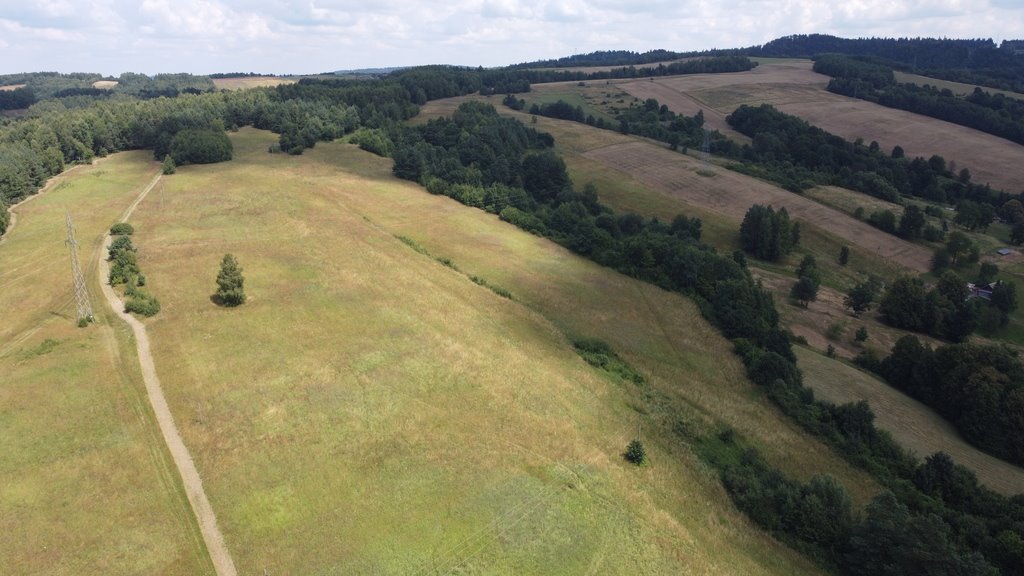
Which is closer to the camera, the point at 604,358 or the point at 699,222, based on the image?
the point at 604,358

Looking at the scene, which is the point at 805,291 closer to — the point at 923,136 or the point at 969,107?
the point at 923,136

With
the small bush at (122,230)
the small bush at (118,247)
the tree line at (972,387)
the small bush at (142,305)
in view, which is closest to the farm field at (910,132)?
the tree line at (972,387)

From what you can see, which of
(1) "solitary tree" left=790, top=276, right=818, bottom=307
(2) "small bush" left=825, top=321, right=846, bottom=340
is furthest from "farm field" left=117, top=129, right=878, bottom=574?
(1) "solitary tree" left=790, top=276, right=818, bottom=307

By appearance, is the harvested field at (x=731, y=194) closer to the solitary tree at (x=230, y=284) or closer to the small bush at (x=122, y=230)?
the solitary tree at (x=230, y=284)

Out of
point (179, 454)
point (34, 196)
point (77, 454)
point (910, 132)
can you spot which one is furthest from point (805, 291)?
point (34, 196)

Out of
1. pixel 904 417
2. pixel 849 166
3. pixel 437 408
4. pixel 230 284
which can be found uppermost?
pixel 230 284

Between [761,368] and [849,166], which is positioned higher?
[849,166]

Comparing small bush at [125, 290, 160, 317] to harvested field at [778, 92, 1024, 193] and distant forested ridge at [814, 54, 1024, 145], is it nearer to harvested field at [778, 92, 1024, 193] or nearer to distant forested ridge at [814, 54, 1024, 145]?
harvested field at [778, 92, 1024, 193]
